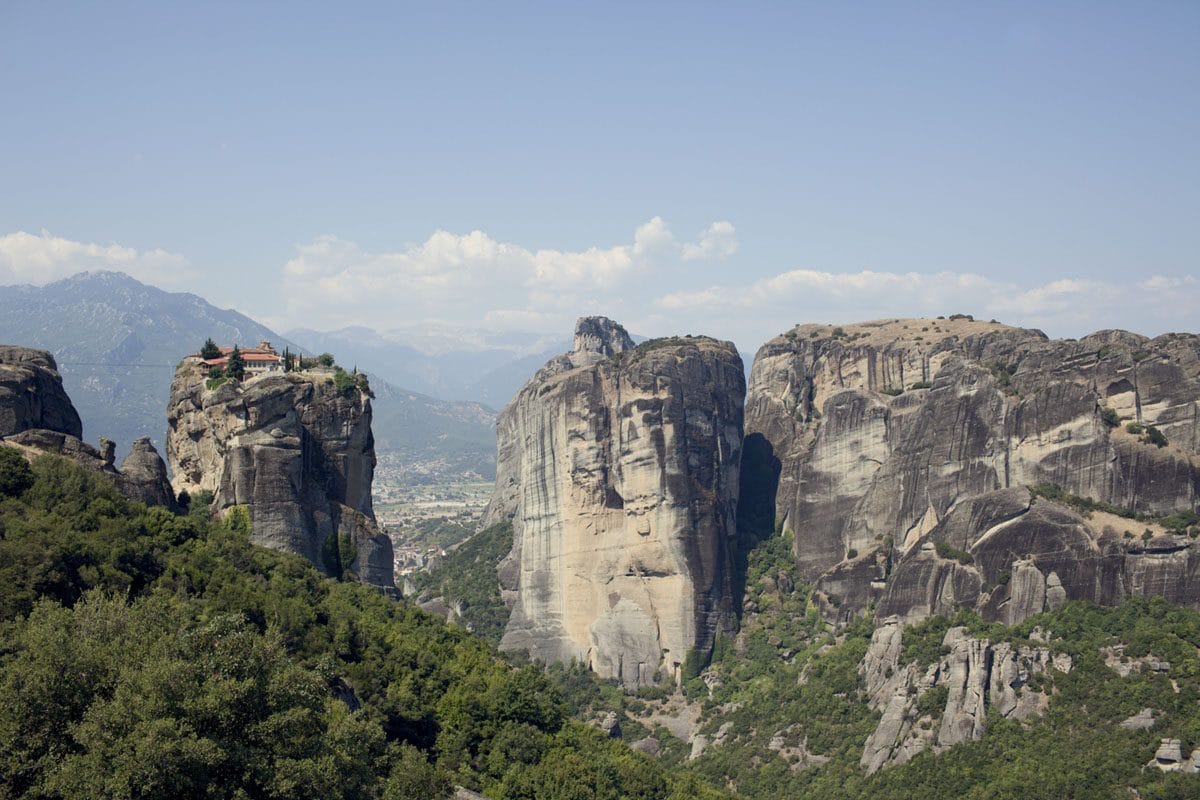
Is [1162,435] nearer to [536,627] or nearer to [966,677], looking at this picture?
[966,677]

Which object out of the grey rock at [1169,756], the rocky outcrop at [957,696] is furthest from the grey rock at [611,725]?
the grey rock at [1169,756]

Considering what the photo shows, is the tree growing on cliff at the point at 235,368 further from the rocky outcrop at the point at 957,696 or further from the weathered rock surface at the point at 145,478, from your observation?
the rocky outcrop at the point at 957,696

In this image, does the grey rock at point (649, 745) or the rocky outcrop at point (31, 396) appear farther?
the grey rock at point (649, 745)

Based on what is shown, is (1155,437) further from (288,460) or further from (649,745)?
(288,460)

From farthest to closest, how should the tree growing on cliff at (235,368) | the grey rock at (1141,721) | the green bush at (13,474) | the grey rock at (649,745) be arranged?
the grey rock at (649,745) → the tree growing on cliff at (235,368) → the grey rock at (1141,721) → the green bush at (13,474)

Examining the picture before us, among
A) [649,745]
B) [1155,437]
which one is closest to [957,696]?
[1155,437]

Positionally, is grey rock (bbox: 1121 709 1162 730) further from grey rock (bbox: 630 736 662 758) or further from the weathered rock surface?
the weathered rock surface
